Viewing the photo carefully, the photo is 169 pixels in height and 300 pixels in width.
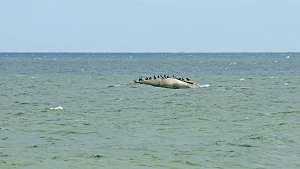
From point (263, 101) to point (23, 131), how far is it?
60.1ft

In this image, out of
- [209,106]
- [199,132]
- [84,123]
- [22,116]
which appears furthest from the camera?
[209,106]

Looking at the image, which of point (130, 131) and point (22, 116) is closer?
point (130, 131)

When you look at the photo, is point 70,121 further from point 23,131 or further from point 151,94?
point 151,94

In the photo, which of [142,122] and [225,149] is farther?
[142,122]

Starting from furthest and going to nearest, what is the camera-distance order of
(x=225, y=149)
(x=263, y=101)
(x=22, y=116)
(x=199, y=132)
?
(x=263, y=101), (x=22, y=116), (x=199, y=132), (x=225, y=149)

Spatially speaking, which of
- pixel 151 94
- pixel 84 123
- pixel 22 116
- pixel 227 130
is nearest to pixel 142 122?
pixel 84 123

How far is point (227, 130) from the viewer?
84.9 ft

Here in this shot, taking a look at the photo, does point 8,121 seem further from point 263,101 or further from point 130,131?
point 263,101

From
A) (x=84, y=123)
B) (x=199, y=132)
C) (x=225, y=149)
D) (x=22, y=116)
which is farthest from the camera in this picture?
(x=22, y=116)

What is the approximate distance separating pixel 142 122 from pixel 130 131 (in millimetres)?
3040

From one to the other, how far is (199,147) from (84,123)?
7.84 meters

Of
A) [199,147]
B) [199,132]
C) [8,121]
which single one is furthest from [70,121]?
[199,147]

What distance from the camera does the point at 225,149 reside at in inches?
850

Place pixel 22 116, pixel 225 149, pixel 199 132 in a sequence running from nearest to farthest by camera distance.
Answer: pixel 225 149 → pixel 199 132 → pixel 22 116
